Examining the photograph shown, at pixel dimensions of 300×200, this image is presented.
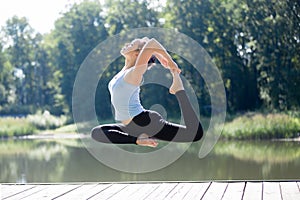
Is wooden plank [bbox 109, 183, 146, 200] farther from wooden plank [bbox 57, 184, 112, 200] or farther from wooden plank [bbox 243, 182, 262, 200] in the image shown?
wooden plank [bbox 243, 182, 262, 200]

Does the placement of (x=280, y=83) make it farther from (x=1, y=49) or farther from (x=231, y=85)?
(x=1, y=49)

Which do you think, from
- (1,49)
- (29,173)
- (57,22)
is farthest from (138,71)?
(1,49)

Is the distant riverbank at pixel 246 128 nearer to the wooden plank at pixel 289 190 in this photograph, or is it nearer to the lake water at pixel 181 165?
the lake water at pixel 181 165

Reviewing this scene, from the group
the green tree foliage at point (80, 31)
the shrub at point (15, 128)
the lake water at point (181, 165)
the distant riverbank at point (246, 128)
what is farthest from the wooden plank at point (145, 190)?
the green tree foliage at point (80, 31)

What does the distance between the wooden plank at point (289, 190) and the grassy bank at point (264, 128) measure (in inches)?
429

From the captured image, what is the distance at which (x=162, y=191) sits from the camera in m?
4.46

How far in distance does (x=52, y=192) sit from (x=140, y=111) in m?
2.64

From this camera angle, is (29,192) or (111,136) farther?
(29,192)

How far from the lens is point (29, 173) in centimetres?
1036

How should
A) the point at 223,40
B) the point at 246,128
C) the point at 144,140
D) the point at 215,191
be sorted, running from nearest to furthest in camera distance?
the point at 144,140 < the point at 215,191 < the point at 246,128 < the point at 223,40

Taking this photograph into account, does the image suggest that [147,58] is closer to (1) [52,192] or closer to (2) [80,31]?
(1) [52,192]

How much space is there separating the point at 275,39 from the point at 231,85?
232 centimetres

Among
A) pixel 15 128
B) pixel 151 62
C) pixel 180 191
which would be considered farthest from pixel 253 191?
pixel 15 128

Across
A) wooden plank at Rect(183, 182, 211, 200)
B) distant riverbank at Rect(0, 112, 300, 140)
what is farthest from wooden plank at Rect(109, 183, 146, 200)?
distant riverbank at Rect(0, 112, 300, 140)
